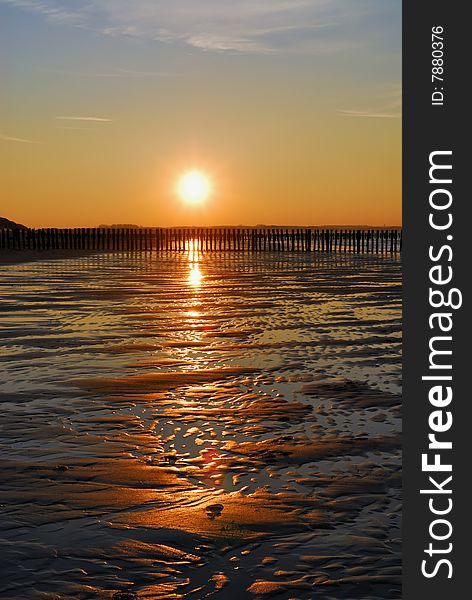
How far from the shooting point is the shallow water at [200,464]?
464 centimetres

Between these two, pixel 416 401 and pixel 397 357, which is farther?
pixel 397 357

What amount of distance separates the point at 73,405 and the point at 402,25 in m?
5.31

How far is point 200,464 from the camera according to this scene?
6551 millimetres

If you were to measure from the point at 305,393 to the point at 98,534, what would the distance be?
434 centimetres

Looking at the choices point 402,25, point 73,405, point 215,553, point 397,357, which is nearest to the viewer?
point 402,25

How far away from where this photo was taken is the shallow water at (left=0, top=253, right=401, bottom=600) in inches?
183

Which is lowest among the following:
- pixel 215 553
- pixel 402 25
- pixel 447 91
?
pixel 215 553

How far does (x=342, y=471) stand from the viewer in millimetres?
6359

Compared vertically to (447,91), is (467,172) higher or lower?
lower

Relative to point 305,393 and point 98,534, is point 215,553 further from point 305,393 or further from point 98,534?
point 305,393

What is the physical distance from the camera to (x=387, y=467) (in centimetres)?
643

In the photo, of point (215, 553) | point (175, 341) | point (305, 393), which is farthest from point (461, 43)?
point (175, 341)

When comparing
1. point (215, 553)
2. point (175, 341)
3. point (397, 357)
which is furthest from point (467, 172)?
point (175, 341)

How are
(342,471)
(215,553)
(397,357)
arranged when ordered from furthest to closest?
(397,357)
(342,471)
(215,553)
